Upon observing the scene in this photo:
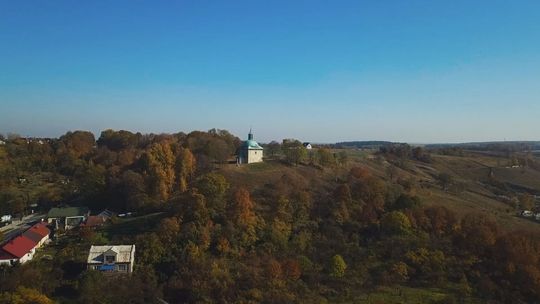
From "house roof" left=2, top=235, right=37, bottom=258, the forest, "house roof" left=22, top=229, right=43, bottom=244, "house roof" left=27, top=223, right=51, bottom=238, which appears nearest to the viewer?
the forest

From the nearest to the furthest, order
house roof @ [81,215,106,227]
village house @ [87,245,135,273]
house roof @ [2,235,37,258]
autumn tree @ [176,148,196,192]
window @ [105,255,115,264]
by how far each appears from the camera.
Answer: village house @ [87,245,135,273], window @ [105,255,115,264], house roof @ [2,235,37,258], house roof @ [81,215,106,227], autumn tree @ [176,148,196,192]

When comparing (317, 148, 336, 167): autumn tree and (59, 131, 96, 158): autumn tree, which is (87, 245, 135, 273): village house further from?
(59, 131, 96, 158): autumn tree

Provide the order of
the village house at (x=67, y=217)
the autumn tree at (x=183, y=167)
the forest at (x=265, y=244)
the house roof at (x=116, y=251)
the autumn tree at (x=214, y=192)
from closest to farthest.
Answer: the forest at (x=265, y=244) → the house roof at (x=116, y=251) → the autumn tree at (x=214, y=192) → the village house at (x=67, y=217) → the autumn tree at (x=183, y=167)

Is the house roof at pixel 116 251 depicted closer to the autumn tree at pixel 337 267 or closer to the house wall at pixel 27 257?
the house wall at pixel 27 257

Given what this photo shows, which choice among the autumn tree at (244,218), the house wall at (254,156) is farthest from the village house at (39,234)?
the house wall at (254,156)

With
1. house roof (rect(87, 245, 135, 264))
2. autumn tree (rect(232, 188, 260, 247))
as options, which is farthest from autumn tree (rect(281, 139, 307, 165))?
house roof (rect(87, 245, 135, 264))

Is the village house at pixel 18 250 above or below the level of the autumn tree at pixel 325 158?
below

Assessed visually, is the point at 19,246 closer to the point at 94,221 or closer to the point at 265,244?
the point at 94,221

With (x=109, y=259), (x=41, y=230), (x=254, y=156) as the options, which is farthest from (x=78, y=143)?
(x=109, y=259)
